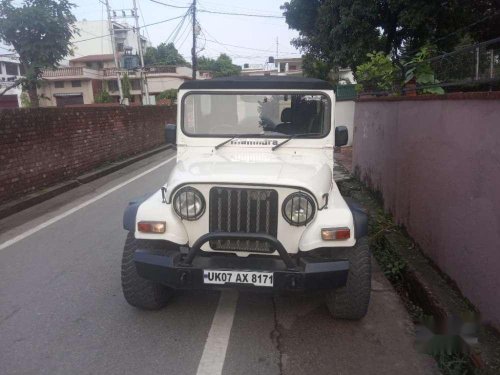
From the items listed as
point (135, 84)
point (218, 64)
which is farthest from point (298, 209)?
point (218, 64)

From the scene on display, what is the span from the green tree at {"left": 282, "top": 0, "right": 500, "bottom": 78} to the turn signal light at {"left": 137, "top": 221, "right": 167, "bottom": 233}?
42.5 feet

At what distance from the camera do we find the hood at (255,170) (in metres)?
3.34

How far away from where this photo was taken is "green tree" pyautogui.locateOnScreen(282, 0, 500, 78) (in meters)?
14.2

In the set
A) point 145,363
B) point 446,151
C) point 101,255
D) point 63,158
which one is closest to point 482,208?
point 446,151

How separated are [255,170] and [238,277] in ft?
2.82

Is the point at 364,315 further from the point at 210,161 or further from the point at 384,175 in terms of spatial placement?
the point at 384,175

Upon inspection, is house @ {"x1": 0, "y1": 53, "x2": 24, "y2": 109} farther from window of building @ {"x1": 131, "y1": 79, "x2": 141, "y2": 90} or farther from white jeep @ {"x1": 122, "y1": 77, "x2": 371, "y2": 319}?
white jeep @ {"x1": 122, "y1": 77, "x2": 371, "y2": 319}

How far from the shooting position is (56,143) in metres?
9.58

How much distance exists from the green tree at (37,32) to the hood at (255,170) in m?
8.56

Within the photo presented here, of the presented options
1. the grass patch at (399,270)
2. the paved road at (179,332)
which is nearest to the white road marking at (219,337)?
the paved road at (179,332)

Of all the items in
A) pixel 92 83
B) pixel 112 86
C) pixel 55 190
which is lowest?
pixel 55 190

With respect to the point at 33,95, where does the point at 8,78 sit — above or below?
above

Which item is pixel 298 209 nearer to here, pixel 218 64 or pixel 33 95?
pixel 33 95

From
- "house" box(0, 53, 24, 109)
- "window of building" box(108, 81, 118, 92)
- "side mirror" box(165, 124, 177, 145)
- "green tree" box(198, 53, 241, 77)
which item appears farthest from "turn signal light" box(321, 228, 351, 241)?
"green tree" box(198, 53, 241, 77)
